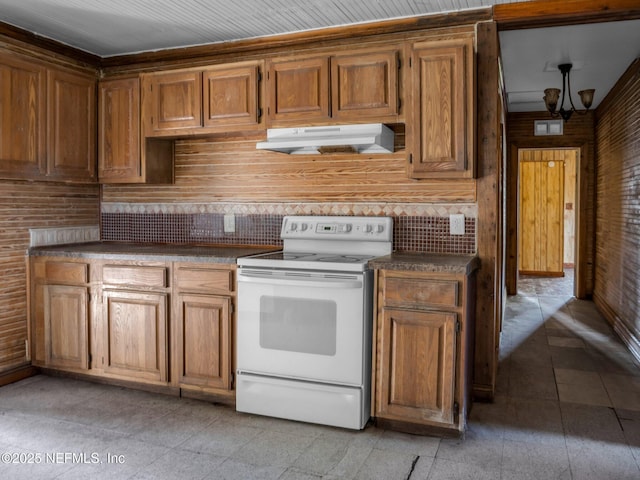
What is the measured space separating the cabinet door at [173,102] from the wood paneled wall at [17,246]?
2.83 feet

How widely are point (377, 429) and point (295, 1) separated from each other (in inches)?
90.0

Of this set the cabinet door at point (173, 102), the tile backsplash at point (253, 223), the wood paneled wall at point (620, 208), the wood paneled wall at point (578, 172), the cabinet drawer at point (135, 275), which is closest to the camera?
the cabinet drawer at point (135, 275)

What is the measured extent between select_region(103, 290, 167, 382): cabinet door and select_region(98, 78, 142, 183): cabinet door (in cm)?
93

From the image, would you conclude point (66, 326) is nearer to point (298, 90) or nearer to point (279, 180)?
point (279, 180)

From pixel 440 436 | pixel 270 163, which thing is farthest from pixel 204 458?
pixel 270 163

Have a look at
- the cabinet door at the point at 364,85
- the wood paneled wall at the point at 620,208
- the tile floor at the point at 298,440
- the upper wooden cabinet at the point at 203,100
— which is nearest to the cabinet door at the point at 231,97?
the upper wooden cabinet at the point at 203,100

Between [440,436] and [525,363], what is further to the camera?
[525,363]

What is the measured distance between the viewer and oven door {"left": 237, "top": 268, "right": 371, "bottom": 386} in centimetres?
266

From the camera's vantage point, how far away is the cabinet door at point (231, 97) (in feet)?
10.8

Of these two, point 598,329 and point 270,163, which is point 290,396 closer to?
point 270,163

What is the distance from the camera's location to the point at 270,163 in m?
3.63

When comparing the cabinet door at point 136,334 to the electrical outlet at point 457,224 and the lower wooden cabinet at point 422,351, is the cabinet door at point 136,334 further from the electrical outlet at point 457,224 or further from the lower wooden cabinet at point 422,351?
the electrical outlet at point 457,224

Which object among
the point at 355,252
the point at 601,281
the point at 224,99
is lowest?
the point at 601,281

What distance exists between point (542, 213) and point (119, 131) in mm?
7451
